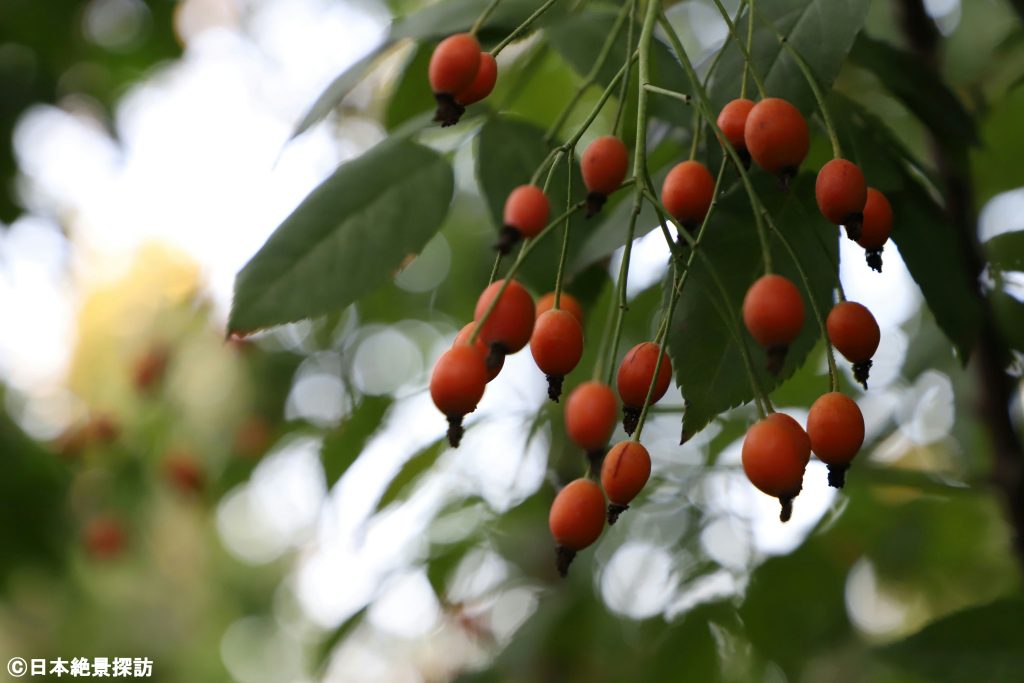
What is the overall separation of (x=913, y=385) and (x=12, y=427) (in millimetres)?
2112

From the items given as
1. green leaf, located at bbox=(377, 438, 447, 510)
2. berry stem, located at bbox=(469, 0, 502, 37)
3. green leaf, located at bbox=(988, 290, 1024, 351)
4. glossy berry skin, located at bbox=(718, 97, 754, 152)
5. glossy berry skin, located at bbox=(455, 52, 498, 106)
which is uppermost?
berry stem, located at bbox=(469, 0, 502, 37)

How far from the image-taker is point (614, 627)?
1400mm

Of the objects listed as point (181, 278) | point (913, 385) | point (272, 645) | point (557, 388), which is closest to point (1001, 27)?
point (913, 385)

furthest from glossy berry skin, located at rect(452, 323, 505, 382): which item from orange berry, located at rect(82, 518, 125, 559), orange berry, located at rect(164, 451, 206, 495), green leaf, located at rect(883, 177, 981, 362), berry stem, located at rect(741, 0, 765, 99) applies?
orange berry, located at rect(82, 518, 125, 559)

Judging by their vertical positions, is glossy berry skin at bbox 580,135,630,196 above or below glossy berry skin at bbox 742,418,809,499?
above

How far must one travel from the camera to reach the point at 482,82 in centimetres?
62

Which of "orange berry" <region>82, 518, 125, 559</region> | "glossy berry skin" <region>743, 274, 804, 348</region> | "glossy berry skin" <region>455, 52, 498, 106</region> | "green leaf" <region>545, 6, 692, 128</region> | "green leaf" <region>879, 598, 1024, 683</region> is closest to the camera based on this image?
"glossy berry skin" <region>743, 274, 804, 348</region>

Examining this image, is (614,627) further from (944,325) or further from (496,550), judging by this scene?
(944,325)

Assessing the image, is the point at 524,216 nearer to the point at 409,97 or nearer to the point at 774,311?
the point at 774,311

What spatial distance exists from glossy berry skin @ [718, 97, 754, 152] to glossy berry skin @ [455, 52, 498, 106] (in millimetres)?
149

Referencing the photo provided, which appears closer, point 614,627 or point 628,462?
point 628,462

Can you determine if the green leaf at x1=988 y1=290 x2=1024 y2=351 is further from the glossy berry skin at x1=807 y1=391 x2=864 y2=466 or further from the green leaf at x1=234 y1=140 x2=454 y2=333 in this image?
the green leaf at x1=234 y1=140 x2=454 y2=333

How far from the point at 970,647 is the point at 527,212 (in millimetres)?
632

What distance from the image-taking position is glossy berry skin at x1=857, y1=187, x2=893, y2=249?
0.58 meters
